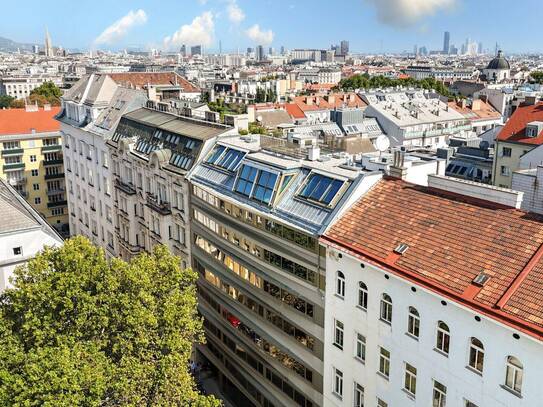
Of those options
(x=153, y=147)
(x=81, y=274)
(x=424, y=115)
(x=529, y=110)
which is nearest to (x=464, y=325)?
(x=81, y=274)

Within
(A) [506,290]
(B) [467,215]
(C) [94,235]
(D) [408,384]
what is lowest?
(C) [94,235]

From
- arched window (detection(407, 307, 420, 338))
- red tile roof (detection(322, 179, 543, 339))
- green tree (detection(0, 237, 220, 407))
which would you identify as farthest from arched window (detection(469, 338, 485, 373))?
green tree (detection(0, 237, 220, 407))

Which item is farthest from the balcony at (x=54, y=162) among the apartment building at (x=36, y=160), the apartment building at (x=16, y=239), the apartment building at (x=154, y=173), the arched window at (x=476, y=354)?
the arched window at (x=476, y=354)

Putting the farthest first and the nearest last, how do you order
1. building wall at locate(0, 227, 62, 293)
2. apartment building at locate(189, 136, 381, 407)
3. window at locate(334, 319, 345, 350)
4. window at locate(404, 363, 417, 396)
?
building wall at locate(0, 227, 62, 293)
apartment building at locate(189, 136, 381, 407)
window at locate(334, 319, 345, 350)
window at locate(404, 363, 417, 396)

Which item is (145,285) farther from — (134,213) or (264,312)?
(134,213)

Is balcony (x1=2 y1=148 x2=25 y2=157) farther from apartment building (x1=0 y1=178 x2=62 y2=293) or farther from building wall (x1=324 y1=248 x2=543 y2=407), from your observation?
building wall (x1=324 y1=248 x2=543 y2=407)
